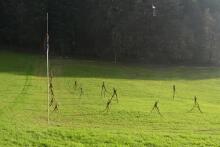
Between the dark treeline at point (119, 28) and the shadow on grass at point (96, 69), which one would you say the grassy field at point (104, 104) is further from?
the dark treeline at point (119, 28)

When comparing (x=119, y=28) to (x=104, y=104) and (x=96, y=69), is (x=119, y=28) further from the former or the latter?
(x=104, y=104)

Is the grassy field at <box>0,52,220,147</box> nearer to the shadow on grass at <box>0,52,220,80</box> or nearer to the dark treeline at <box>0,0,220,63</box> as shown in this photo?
the shadow on grass at <box>0,52,220,80</box>

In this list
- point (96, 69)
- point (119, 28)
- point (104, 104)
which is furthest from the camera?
point (119, 28)

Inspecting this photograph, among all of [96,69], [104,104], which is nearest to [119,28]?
[96,69]

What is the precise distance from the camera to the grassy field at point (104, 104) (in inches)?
787

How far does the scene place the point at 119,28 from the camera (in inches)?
2224

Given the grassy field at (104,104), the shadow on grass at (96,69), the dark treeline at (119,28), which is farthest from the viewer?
the dark treeline at (119,28)

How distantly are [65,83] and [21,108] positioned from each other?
43.5 feet

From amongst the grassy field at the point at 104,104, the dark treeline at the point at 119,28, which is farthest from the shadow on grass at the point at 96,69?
the dark treeline at the point at 119,28

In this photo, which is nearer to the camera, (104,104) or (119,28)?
(104,104)

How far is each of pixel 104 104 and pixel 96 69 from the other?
67.5 feet

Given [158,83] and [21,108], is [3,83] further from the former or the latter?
[158,83]

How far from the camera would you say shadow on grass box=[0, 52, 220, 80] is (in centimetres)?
4716

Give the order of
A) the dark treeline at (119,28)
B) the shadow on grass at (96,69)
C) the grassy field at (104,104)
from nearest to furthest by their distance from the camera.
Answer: the grassy field at (104,104) → the shadow on grass at (96,69) → the dark treeline at (119,28)
